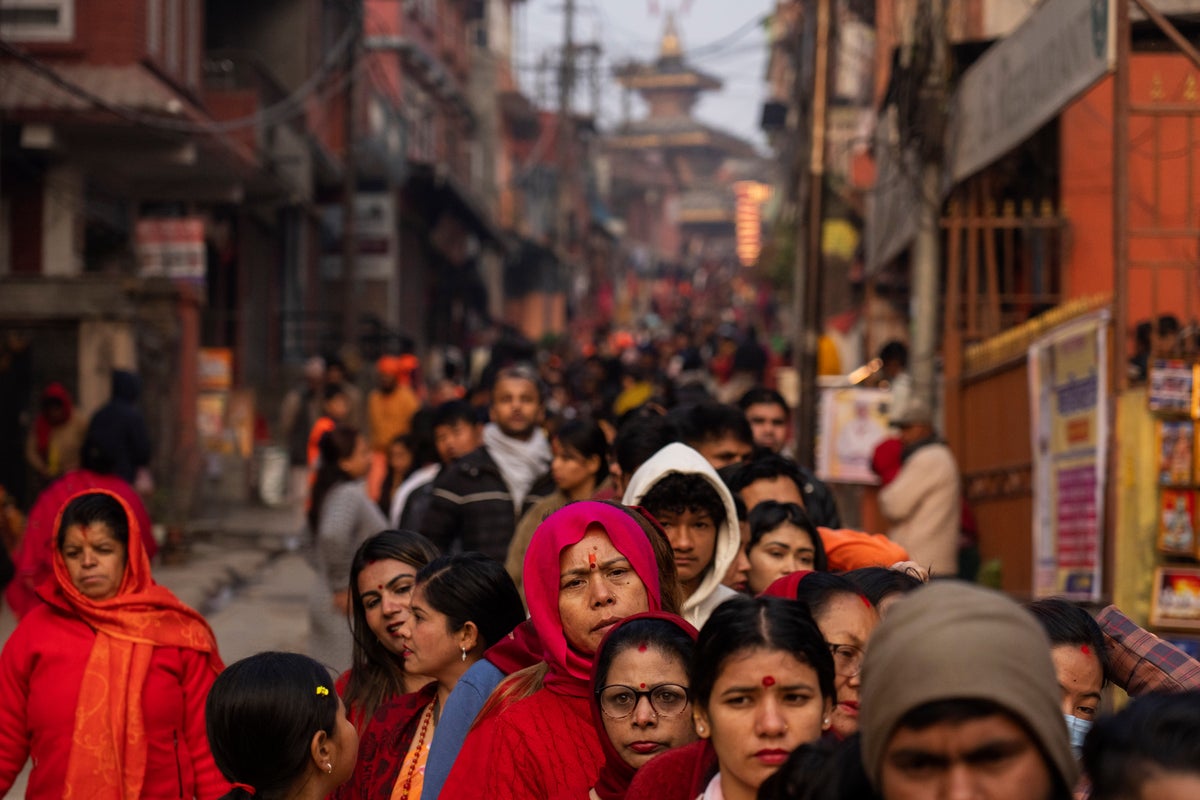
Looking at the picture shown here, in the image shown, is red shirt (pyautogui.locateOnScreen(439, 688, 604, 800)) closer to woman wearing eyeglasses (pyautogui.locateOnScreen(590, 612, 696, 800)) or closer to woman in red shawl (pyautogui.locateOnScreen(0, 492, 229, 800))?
woman wearing eyeglasses (pyautogui.locateOnScreen(590, 612, 696, 800))

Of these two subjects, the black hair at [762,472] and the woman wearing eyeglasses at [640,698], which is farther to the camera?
the black hair at [762,472]

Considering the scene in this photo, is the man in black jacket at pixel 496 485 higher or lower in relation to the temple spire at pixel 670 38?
lower

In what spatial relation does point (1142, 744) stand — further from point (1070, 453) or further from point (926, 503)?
point (926, 503)

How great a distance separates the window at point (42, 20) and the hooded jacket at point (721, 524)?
15.9 meters

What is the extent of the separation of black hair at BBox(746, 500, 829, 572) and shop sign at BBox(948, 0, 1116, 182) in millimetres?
4026

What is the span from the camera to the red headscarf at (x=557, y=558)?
4337mm

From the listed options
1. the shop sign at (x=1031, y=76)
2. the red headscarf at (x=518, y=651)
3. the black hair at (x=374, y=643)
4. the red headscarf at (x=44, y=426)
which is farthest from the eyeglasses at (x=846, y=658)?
the red headscarf at (x=44, y=426)

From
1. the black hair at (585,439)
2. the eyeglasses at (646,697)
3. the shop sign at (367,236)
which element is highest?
the shop sign at (367,236)

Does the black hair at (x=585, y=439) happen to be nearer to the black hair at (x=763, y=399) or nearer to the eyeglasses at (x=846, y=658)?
the black hair at (x=763, y=399)

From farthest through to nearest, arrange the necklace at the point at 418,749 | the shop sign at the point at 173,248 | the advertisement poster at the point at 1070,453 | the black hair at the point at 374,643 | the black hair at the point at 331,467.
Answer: the shop sign at the point at 173,248 → the advertisement poster at the point at 1070,453 → the black hair at the point at 331,467 → the black hair at the point at 374,643 → the necklace at the point at 418,749

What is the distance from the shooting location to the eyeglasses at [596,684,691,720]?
3.92m

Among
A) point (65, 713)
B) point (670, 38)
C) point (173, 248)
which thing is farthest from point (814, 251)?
point (670, 38)

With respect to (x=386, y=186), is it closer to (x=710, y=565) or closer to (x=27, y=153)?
(x=27, y=153)

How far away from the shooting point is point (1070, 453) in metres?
10.9
